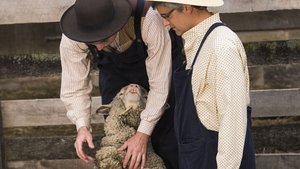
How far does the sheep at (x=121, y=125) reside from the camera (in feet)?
8.05

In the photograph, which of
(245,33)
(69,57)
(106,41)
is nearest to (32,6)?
(69,57)

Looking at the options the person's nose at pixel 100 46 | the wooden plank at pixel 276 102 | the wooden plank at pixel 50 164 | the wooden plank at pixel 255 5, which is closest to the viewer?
the person's nose at pixel 100 46

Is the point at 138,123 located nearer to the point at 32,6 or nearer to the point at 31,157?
the point at 32,6

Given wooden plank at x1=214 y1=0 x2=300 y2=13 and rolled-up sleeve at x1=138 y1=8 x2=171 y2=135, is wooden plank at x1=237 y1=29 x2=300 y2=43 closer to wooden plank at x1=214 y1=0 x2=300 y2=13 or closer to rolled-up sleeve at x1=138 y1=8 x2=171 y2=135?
wooden plank at x1=214 y1=0 x2=300 y2=13

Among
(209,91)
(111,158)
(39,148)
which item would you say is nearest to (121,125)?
(111,158)

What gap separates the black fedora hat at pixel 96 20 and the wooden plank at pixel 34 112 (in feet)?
3.90

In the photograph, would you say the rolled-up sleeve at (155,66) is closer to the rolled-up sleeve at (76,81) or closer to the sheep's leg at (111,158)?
the sheep's leg at (111,158)

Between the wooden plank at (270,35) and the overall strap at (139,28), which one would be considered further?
the wooden plank at (270,35)

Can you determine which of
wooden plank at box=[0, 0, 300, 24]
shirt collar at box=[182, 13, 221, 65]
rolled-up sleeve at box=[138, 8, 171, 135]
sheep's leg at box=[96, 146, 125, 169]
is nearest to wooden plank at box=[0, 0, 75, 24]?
wooden plank at box=[0, 0, 300, 24]

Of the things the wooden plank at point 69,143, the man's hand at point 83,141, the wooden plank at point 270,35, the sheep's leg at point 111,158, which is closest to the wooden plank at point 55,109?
the wooden plank at point 69,143

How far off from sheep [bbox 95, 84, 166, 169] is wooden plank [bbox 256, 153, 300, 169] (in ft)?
3.43

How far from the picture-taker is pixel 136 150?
2447mm

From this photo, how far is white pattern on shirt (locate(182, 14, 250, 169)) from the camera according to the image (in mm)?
1879

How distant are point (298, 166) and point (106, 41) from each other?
172 cm
